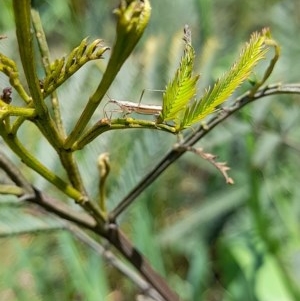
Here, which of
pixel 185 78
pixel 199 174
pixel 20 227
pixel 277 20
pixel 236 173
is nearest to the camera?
pixel 185 78

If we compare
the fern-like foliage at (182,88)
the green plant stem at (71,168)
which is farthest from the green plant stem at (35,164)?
the fern-like foliage at (182,88)

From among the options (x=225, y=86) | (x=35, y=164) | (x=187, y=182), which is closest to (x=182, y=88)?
(x=225, y=86)

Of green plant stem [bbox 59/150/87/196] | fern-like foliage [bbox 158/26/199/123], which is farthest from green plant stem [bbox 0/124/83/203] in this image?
fern-like foliage [bbox 158/26/199/123]

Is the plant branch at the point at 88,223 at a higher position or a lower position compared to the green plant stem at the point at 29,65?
lower

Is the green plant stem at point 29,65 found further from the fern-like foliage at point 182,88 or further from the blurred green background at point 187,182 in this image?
the blurred green background at point 187,182

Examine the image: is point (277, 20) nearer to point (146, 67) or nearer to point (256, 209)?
point (146, 67)

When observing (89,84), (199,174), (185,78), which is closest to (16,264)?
(89,84)
